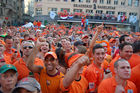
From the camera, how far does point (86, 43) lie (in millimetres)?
6344

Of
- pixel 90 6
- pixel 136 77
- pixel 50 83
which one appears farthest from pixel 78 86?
pixel 90 6

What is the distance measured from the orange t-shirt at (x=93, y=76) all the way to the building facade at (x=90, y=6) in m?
35.5

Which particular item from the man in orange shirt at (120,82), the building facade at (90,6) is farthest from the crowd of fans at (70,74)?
the building facade at (90,6)

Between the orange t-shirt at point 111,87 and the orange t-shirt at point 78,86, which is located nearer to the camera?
the orange t-shirt at point 111,87

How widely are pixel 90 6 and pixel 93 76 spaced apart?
38300 mm

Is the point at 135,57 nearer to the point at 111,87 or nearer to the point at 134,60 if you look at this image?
the point at 134,60

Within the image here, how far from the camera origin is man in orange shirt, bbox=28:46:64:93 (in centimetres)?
266

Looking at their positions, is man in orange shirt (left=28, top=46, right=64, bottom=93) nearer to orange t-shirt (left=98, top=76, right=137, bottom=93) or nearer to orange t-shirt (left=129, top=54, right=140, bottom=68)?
orange t-shirt (left=98, top=76, right=137, bottom=93)

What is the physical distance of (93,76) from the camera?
2.83 m

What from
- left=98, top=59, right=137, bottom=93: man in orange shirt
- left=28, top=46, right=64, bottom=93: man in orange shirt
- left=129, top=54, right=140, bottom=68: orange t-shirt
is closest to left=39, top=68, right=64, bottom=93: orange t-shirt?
left=28, top=46, right=64, bottom=93: man in orange shirt

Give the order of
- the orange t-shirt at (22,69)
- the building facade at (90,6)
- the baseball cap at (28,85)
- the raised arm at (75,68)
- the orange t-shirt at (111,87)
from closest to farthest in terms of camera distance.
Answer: the baseball cap at (28,85) < the raised arm at (75,68) < the orange t-shirt at (111,87) < the orange t-shirt at (22,69) < the building facade at (90,6)

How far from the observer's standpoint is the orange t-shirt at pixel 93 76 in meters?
2.76

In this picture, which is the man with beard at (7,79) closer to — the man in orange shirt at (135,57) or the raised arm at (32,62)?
the raised arm at (32,62)

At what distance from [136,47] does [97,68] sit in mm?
1214
